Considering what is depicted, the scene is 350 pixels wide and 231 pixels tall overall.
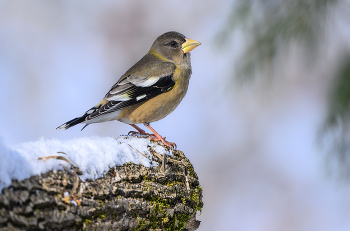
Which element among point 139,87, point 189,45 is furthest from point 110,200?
point 189,45

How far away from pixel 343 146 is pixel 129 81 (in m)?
2.48

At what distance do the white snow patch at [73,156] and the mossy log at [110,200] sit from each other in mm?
41

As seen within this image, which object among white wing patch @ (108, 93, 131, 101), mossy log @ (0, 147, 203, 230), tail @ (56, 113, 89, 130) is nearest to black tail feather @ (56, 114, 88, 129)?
tail @ (56, 113, 89, 130)

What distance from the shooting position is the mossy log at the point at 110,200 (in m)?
1.60

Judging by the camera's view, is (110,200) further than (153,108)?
No

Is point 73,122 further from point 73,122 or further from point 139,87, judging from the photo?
point 139,87

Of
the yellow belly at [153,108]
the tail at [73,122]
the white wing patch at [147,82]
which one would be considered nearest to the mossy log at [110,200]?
the yellow belly at [153,108]

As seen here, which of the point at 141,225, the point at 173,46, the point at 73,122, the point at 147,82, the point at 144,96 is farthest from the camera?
the point at 173,46

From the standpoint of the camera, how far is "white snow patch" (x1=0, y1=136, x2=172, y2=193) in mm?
1620

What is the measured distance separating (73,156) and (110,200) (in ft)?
1.12

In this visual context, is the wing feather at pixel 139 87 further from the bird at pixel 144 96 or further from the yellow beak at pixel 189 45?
the yellow beak at pixel 189 45

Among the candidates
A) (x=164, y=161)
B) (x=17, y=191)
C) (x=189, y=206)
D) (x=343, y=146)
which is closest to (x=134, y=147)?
(x=164, y=161)

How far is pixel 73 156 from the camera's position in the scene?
1.94m

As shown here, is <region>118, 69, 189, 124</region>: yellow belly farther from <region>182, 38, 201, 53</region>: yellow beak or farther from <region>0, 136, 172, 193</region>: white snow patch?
<region>0, 136, 172, 193</region>: white snow patch
